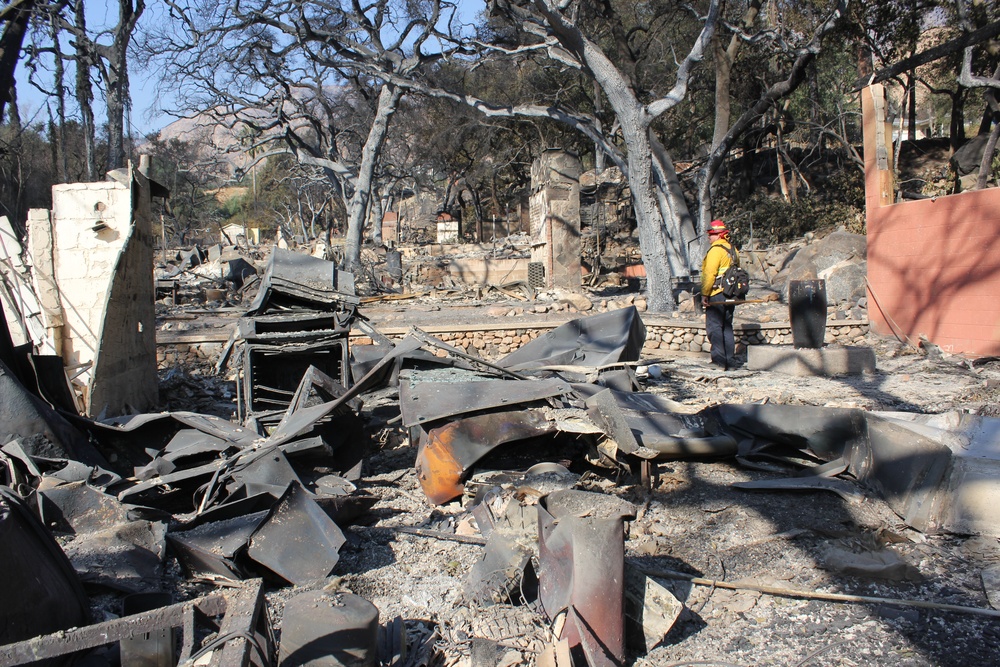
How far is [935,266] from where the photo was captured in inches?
358

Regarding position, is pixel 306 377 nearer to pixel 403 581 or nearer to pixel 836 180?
pixel 403 581

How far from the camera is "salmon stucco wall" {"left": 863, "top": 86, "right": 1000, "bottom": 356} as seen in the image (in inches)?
335

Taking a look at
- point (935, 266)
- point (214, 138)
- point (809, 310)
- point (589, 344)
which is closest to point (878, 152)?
point (935, 266)

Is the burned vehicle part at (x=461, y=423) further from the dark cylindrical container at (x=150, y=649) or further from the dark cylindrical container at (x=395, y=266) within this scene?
the dark cylindrical container at (x=395, y=266)

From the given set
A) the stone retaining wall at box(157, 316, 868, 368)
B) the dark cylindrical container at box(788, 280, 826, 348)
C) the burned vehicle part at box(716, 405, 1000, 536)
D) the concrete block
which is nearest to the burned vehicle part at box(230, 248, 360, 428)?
the stone retaining wall at box(157, 316, 868, 368)

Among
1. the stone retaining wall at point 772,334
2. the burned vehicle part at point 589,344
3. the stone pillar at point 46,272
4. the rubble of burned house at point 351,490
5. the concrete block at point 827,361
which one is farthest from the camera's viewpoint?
the stone retaining wall at point 772,334

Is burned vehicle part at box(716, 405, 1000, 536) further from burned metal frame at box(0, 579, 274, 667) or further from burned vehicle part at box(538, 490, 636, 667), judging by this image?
burned metal frame at box(0, 579, 274, 667)

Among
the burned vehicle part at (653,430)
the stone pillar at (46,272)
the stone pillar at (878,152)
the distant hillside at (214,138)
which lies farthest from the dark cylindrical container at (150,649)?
the distant hillside at (214,138)

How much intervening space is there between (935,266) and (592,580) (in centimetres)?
855

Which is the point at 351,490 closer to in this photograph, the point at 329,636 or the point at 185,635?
the point at 329,636

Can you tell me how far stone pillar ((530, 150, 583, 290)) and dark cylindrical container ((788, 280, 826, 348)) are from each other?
7.38 meters

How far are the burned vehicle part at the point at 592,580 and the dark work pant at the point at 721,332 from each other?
6.08m

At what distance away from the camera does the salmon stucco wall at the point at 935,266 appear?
27.9ft

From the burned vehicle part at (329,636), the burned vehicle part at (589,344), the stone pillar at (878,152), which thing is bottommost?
the burned vehicle part at (329,636)
